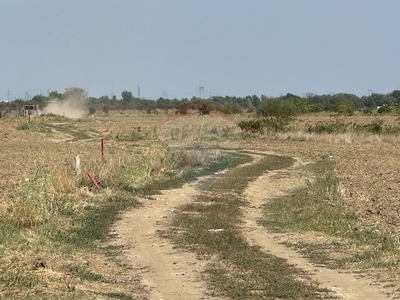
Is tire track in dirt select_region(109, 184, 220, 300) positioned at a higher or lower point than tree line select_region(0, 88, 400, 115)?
lower

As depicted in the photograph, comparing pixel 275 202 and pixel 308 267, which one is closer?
pixel 308 267

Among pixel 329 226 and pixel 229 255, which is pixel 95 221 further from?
pixel 329 226

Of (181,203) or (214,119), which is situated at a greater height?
(214,119)

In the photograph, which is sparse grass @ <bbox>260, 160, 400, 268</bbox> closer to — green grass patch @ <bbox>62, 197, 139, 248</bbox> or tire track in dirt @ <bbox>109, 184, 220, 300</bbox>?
tire track in dirt @ <bbox>109, 184, 220, 300</bbox>

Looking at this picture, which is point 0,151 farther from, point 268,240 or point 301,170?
point 268,240

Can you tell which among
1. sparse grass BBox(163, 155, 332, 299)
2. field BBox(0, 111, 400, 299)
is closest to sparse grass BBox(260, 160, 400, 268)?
field BBox(0, 111, 400, 299)

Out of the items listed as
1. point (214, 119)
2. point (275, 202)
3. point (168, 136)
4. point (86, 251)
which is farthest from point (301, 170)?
point (86, 251)

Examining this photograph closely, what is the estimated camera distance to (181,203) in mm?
16891

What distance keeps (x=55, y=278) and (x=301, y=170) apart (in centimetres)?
1823

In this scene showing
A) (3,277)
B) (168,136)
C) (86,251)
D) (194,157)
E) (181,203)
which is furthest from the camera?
(168,136)

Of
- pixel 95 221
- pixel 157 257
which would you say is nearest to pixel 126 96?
pixel 95 221

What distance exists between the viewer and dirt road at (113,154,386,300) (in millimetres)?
8547

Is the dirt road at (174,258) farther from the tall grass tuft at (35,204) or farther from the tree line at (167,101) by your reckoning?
the tree line at (167,101)

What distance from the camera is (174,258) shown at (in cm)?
1058
